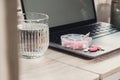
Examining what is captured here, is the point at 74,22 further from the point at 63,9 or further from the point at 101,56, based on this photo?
the point at 101,56

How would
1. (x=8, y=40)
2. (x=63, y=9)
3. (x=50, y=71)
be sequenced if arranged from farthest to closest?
(x=63, y=9)
(x=50, y=71)
(x=8, y=40)

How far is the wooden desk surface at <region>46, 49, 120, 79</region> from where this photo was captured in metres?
0.76

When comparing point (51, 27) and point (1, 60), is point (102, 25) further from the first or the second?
point (1, 60)

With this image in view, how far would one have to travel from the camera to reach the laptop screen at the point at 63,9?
1.10m

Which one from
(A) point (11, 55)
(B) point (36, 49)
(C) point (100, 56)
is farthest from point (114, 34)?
(A) point (11, 55)

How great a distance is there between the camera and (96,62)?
84cm

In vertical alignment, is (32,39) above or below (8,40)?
below

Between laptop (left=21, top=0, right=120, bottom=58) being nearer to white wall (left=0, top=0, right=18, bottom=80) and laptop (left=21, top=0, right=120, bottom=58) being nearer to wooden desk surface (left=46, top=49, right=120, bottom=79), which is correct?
wooden desk surface (left=46, top=49, right=120, bottom=79)

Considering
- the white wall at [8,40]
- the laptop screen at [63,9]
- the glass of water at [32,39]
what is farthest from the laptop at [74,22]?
the white wall at [8,40]

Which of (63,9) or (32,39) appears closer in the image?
(32,39)

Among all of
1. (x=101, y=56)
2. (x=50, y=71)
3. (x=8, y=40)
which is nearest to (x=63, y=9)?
(x=101, y=56)

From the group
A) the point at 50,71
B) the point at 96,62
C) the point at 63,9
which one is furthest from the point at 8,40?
the point at 63,9

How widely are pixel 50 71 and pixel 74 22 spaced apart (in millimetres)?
568

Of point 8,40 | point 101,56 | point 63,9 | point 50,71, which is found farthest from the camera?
point 63,9
